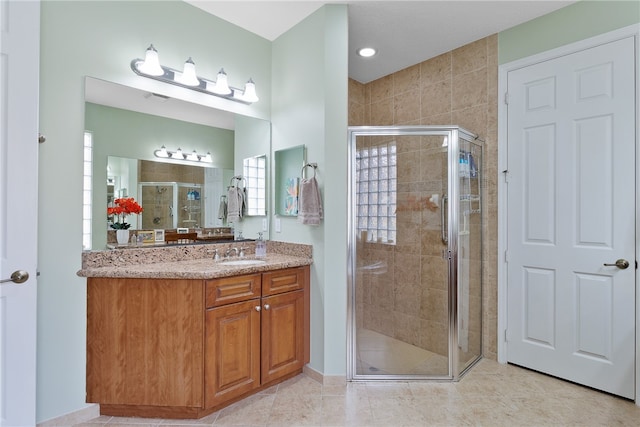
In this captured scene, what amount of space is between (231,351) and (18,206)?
1373mm

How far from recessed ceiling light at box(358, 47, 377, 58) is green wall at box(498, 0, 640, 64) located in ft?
3.52

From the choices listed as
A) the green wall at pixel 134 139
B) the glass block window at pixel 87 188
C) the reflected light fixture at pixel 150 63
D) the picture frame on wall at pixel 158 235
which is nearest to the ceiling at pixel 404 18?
the reflected light fixture at pixel 150 63

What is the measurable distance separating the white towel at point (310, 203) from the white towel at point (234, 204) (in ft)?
2.09

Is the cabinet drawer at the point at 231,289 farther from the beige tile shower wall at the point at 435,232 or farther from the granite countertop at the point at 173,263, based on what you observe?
the beige tile shower wall at the point at 435,232

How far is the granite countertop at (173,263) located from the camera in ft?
6.27

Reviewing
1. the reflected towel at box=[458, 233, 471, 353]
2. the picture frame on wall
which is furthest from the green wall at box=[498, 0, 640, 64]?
the picture frame on wall

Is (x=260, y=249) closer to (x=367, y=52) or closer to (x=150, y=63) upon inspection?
(x=150, y=63)

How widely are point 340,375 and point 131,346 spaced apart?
1409 millimetres

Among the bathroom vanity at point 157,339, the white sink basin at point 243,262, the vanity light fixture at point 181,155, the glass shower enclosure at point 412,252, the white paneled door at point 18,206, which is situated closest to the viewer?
the white paneled door at point 18,206

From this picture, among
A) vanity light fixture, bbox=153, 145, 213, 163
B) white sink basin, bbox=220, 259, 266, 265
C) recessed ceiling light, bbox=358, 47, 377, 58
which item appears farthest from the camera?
recessed ceiling light, bbox=358, 47, 377, 58

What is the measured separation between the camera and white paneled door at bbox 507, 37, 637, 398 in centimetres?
221

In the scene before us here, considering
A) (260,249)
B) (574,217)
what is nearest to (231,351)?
(260,249)

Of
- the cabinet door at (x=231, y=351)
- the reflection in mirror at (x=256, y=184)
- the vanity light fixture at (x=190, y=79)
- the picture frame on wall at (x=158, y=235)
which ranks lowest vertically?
the cabinet door at (x=231, y=351)

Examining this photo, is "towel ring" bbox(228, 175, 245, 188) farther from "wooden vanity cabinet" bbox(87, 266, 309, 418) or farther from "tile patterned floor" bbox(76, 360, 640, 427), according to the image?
"tile patterned floor" bbox(76, 360, 640, 427)
